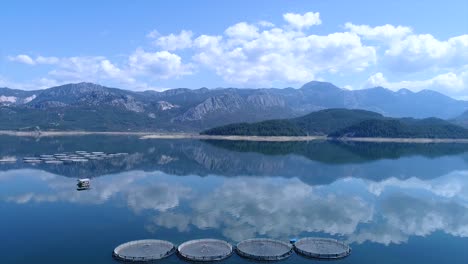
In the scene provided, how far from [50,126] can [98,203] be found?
13285cm

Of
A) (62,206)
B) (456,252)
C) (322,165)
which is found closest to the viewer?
(456,252)

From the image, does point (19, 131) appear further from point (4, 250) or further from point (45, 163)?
point (4, 250)

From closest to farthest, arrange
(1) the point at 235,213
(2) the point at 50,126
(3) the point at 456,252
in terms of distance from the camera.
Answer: (3) the point at 456,252, (1) the point at 235,213, (2) the point at 50,126

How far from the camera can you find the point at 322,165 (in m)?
77.7

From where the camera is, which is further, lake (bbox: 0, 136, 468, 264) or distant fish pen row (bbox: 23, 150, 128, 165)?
distant fish pen row (bbox: 23, 150, 128, 165)

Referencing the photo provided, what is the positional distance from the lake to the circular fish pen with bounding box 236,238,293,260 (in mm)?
810

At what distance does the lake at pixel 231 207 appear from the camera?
30.9 metres

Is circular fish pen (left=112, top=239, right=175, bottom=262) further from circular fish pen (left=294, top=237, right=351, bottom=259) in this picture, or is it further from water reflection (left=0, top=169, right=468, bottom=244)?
circular fish pen (left=294, top=237, right=351, bottom=259)

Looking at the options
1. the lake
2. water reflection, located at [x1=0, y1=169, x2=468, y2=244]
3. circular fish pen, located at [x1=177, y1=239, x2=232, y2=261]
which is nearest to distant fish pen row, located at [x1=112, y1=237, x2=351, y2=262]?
circular fish pen, located at [x1=177, y1=239, x2=232, y2=261]

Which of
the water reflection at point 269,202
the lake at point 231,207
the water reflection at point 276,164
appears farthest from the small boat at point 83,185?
the water reflection at point 276,164

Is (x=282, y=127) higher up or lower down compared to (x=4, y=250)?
higher up

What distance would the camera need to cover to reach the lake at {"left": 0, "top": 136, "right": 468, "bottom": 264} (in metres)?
30.9

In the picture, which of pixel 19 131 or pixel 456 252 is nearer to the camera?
pixel 456 252

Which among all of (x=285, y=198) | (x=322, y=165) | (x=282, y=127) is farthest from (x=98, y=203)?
(x=282, y=127)
